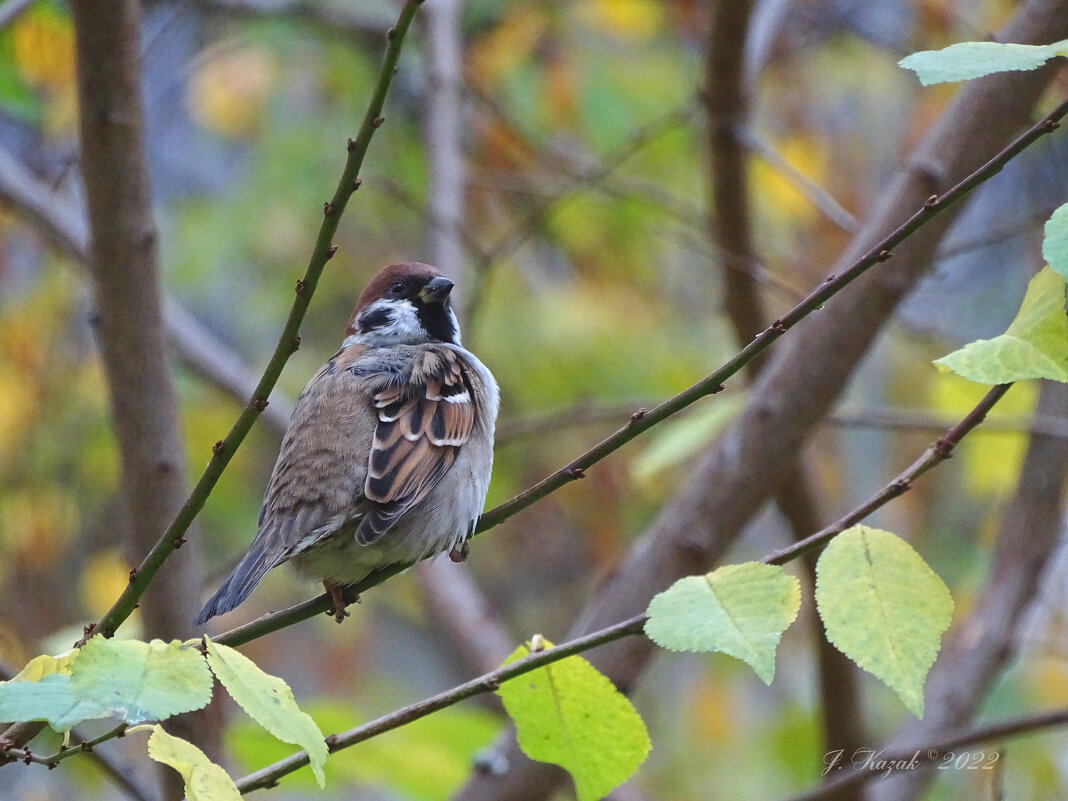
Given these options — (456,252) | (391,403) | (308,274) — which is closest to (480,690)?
(308,274)

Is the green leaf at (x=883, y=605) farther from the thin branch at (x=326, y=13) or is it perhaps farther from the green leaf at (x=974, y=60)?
the thin branch at (x=326, y=13)

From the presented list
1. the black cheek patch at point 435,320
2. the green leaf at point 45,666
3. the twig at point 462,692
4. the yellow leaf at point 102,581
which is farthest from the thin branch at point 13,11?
the yellow leaf at point 102,581

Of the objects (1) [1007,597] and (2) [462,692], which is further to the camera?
(1) [1007,597]

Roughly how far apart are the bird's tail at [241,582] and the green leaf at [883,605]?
3.98ft

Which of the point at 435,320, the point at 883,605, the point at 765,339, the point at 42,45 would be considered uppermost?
the point at 42,45

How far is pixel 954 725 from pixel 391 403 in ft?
5.95

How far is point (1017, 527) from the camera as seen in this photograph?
3.36 metres

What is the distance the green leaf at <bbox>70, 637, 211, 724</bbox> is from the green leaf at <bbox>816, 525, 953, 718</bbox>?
2.38 ft

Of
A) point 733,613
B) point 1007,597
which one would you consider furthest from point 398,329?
point 733,613

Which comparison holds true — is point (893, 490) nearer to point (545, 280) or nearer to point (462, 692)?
point (462, 692)

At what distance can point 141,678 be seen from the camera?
1196mm

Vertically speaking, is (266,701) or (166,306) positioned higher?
(166,306)

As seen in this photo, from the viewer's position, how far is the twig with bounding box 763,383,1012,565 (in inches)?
60.1

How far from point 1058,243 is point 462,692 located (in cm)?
93
